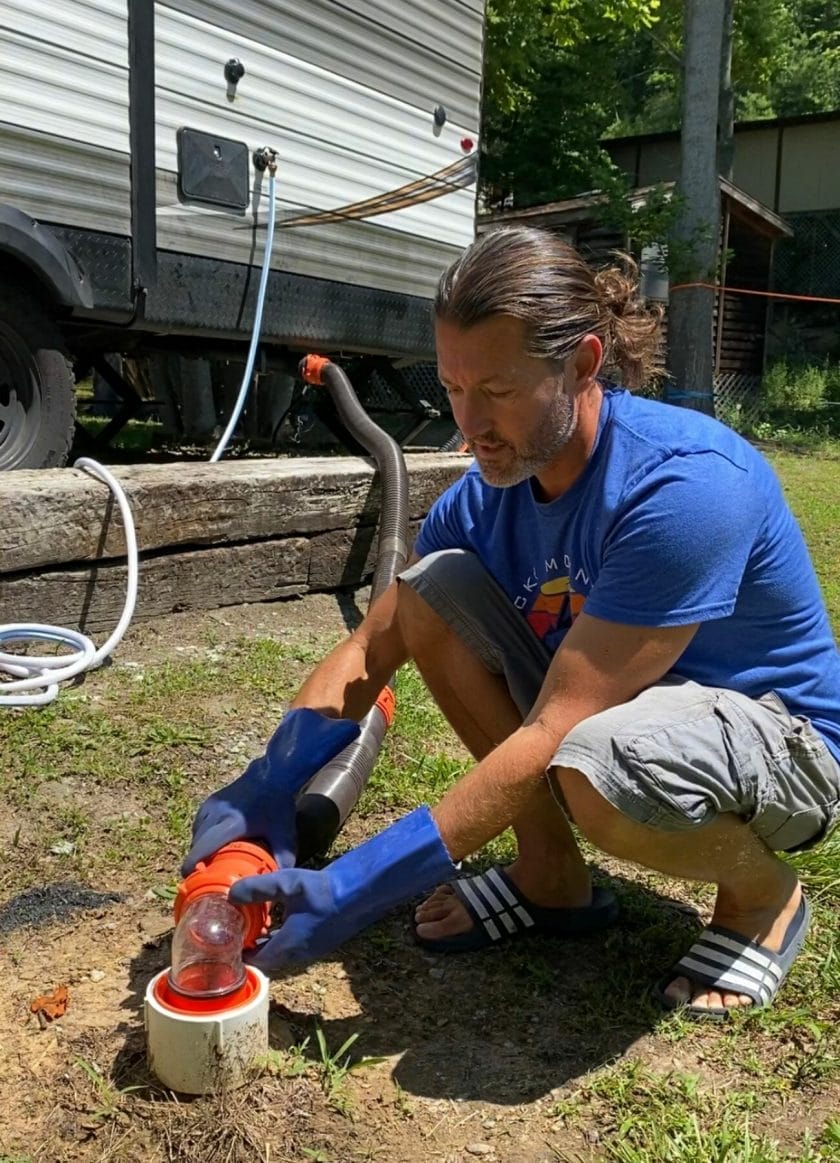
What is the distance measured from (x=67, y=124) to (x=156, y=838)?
3.12m

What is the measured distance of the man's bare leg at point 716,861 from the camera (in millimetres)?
1789

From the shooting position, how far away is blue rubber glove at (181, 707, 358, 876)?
1888mm

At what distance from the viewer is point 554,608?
2.13 metres

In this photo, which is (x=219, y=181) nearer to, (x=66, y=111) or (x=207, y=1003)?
(x=66, y=111)

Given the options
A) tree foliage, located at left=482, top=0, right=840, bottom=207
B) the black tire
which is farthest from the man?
tree foliage, located at left=482, top=0, right=840, bottom=207

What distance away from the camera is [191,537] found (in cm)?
382

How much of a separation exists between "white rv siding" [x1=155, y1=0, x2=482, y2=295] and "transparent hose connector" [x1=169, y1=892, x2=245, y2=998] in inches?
150

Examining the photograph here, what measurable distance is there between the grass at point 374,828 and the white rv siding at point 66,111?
1.95 meters

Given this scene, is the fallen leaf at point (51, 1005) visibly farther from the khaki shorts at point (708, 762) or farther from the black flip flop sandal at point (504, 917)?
the khaki shorts at point (708, 762)

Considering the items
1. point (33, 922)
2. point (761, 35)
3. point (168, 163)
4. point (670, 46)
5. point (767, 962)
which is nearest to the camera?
point (767, 962)

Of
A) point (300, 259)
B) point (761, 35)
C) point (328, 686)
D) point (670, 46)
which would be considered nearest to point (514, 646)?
point (328, 686)

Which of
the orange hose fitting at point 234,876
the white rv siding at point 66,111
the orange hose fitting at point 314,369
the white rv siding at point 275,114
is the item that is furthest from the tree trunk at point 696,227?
the orange hose fitting at point 234,876

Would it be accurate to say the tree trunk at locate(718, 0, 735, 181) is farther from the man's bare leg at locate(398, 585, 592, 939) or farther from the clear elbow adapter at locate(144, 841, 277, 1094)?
the clear elbow adapter at locate(144, 841, 277, 1094)

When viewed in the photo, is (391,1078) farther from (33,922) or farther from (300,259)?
(300,259)
